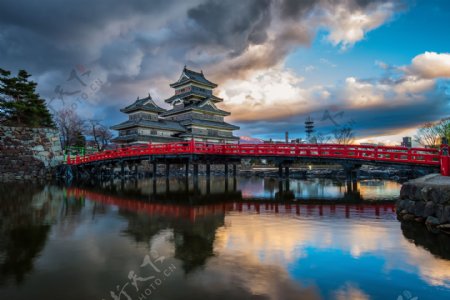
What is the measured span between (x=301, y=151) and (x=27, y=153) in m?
31.3

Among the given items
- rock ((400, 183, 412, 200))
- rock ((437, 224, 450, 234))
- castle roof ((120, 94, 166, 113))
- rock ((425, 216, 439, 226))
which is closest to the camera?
rock ((437, 224, 450, 234))

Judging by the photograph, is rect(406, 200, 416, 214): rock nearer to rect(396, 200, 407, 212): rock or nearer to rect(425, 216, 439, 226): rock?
rect(396, 200, 407, 212): rock

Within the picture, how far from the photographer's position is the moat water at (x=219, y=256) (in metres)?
4.80

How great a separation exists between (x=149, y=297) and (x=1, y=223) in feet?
26.2

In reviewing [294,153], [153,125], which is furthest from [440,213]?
[153,125]

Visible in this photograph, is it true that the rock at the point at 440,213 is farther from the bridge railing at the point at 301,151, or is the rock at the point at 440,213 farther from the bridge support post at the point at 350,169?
the bridge support post at the point at 350,169

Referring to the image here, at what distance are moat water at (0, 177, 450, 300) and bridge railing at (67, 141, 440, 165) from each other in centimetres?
962

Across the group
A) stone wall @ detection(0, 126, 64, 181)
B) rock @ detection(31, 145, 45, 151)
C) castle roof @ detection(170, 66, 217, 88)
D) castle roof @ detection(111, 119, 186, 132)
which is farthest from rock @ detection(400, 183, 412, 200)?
castle roof @ detection(170, 66, 217, 88)

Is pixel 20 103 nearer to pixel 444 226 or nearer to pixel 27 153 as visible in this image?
pixel 27 153

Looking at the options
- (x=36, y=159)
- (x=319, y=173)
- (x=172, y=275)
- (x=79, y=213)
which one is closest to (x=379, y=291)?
(x=172, y=275)

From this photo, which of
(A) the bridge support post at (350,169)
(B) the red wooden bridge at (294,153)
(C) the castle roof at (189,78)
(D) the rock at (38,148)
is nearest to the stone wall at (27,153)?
(D) the rock at (38,148)

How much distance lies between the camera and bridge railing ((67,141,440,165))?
18781mm

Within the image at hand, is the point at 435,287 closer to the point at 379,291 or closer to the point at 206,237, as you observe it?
the point at 379,291

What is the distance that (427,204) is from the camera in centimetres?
909
